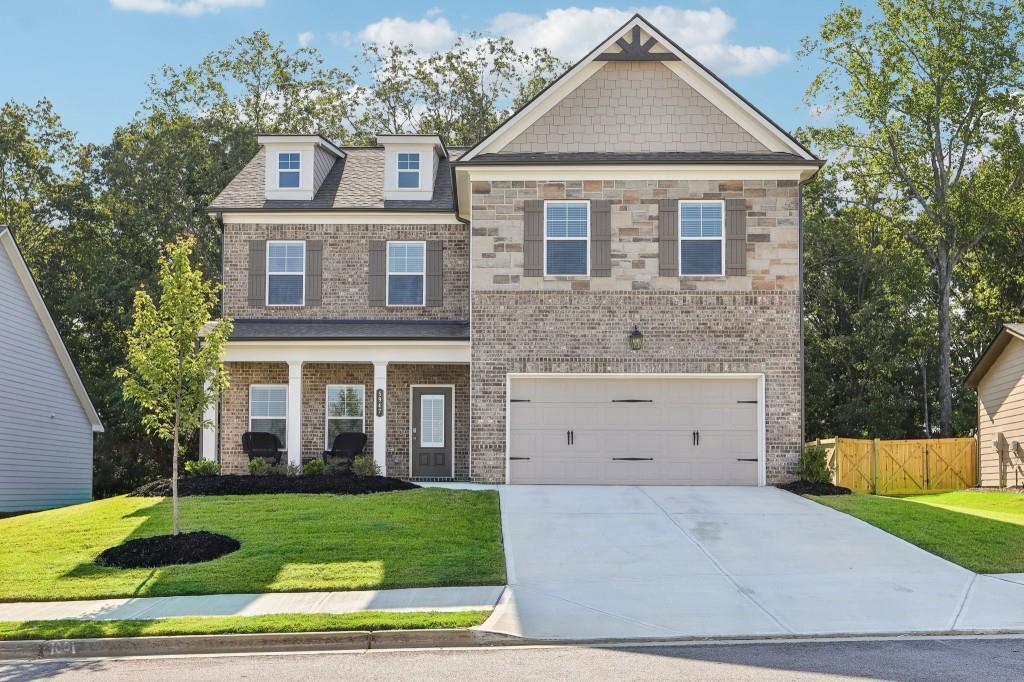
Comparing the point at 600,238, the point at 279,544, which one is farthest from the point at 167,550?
the point at 600,238

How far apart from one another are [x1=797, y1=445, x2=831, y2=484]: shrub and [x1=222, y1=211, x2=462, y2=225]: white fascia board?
962 centimetres

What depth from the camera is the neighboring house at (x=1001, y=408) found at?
86.2 feet

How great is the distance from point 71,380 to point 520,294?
1352cm

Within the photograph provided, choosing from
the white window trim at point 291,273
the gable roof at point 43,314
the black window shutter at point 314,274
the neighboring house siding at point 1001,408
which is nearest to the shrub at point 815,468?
the neighboring house siding at point 1001,408

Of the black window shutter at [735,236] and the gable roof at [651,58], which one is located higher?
the gable roof at [651,58]

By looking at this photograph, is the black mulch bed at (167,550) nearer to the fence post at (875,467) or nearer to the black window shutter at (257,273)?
the black window shutter at (257,273)

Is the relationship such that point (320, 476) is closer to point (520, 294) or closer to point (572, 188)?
point (520, 294)

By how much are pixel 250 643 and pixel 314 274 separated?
15475 millimetres

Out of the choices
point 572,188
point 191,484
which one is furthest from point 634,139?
point 191,484

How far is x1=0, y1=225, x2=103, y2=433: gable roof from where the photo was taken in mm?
25609

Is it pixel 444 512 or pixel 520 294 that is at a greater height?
pixel 520 294

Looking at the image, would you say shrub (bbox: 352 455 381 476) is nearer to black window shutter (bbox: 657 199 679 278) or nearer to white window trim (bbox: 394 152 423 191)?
black window shutter (bbox: 657 199 679 278)

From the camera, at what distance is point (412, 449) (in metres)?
25.2

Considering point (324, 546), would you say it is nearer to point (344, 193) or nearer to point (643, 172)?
point (643, 172)
